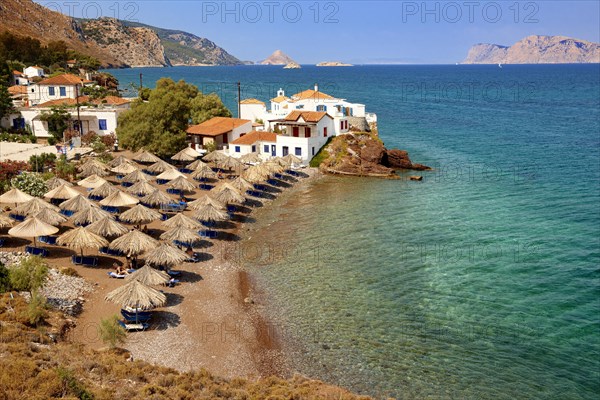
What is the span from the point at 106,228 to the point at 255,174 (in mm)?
17047

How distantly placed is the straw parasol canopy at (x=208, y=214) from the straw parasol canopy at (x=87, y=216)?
5.54 meters

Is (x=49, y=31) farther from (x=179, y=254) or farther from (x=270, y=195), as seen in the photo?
(x=179, y=254)

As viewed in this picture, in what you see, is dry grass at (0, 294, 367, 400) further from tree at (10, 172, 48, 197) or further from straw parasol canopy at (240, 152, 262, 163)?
straw parasol canopy at (240, 152, 262, 163)

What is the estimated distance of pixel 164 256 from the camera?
26953 mm

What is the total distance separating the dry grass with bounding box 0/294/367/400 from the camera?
14.0m

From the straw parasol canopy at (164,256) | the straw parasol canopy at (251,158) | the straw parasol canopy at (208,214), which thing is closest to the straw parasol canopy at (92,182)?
the straw parasol canopy at (208,214)

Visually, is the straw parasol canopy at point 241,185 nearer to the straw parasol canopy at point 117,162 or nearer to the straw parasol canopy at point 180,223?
the straw parasol canopy at point 180,223

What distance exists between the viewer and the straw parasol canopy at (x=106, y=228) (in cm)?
2945

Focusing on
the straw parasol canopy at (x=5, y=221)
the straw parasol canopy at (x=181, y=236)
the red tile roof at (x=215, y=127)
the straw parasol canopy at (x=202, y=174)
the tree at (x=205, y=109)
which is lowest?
the straw parasol canopy at (x=181, y=236)

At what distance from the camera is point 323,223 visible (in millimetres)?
38406

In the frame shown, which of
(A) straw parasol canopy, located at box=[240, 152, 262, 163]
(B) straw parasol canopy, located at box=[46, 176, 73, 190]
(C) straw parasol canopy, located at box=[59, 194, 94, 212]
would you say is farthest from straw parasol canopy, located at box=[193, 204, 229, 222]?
(A) straw parasol canopy, located at box=[240, 152, 262, 163]

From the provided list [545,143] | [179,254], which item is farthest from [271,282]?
[545,143]

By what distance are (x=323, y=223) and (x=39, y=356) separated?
24539 millimetres

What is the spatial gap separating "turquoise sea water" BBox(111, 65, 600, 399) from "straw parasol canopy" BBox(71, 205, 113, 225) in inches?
362
